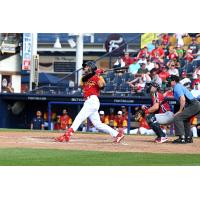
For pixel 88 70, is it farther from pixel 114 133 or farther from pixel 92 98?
pixel 114 133

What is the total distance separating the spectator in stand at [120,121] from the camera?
66.0 ft

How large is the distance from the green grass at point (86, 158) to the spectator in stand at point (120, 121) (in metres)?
9.40

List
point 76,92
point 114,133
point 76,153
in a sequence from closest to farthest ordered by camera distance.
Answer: point 76,153 → point 114,133 → point 76,92

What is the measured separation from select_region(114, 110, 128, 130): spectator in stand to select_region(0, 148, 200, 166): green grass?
30.8ft

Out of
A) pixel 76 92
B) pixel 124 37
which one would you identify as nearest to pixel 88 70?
pixel 76 92

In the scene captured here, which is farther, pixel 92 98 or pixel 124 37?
pixel 124 37

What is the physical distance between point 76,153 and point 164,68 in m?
13.2

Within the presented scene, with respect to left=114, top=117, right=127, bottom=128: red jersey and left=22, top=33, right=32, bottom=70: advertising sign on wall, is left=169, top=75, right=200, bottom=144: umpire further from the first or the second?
left=22, top=33, right=32, bottom=70: advertising sign on wall

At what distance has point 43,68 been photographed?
38.7m

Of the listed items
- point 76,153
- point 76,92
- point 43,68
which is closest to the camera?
point 76,153

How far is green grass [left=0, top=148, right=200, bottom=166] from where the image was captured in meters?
9.14

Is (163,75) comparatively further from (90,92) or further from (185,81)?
(90,92)

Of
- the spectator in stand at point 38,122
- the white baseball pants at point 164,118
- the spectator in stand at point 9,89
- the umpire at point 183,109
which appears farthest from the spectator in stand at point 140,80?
the umpire at point 183,109

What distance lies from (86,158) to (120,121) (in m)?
10.6
